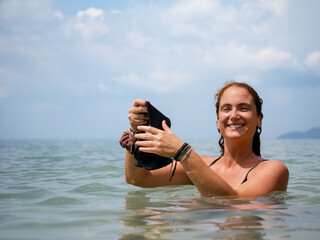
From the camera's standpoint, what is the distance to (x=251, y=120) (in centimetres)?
411

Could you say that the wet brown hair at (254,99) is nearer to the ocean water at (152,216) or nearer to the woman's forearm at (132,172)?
the ocean water at (152,216)

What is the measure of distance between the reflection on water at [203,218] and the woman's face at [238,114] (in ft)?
2.72

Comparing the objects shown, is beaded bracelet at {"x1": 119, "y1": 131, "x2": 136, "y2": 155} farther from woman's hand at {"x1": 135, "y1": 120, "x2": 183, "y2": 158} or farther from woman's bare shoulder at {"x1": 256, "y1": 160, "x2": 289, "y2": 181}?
woman's bare shoulder at {"x1": 256, "y1": 160, "x2": 289, "y2": 181}

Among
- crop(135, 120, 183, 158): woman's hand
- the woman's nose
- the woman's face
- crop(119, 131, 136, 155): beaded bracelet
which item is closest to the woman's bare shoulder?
the woman's face

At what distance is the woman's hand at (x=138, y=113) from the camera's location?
3.57m

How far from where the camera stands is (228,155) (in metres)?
4.46

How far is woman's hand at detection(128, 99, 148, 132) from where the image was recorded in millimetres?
3570

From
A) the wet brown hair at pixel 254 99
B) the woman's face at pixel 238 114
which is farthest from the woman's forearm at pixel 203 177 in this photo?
the wet brown hair at pixel 254 99

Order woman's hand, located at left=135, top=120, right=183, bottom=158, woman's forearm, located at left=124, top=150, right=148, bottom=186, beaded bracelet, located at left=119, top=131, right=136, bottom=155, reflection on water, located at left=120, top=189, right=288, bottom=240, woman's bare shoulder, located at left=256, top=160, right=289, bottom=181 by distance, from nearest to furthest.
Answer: reflection on water, located at left=120, top=189, right=288, bottom=240
woman's hand, located at left=135, top=120, right=183, bottom=158
beaded bracelet, located at left=119, top=131, right=136, bottom=155
woman's bare shoulder, located at left=256, top=160, right=289, bottom=181
woman's forearm, located at left=124, top=150, right=148, bottom=186

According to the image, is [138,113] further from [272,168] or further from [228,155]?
[272,168]

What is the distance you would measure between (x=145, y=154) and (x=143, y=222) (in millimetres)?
903

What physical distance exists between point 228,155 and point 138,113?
4.98ft

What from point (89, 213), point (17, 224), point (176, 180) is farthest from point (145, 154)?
point (17, 224)

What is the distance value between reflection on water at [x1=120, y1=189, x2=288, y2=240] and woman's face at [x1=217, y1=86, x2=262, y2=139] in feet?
2.72
